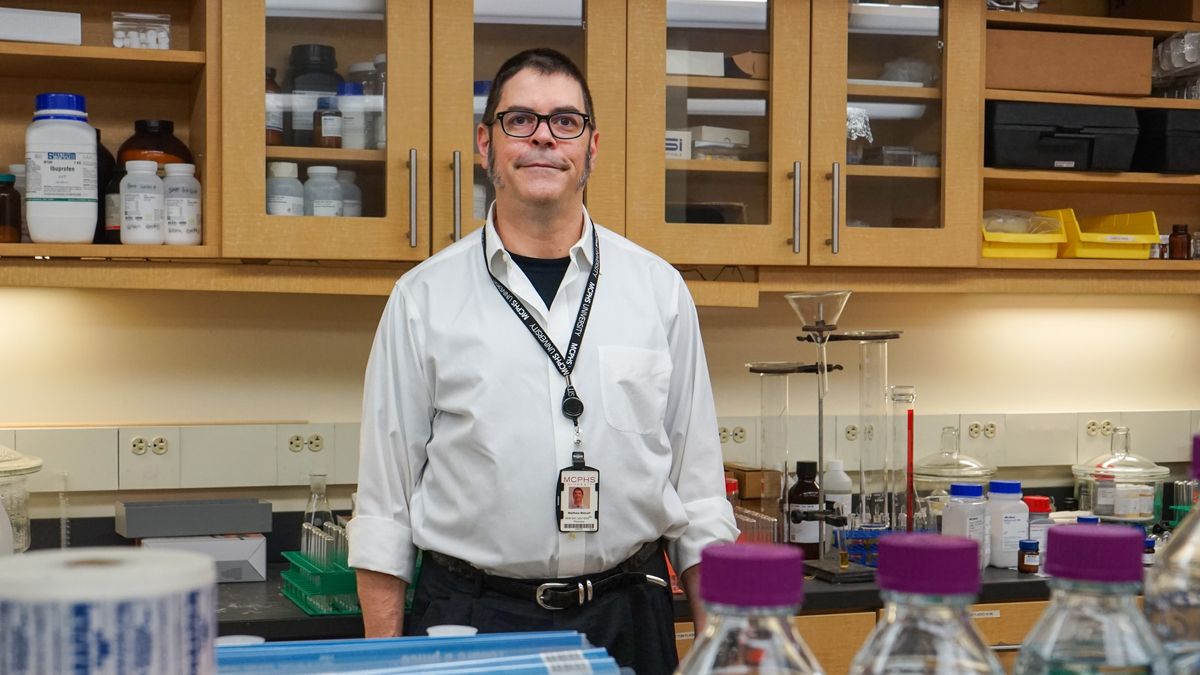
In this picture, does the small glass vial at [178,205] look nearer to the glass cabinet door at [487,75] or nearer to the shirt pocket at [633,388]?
the glass cabinet door at [487,75]

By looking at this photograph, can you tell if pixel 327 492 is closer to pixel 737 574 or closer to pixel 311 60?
pixel 311 60

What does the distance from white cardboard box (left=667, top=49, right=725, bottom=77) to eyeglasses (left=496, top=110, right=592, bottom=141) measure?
0.79 metres

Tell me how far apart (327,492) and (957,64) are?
5.76 ft

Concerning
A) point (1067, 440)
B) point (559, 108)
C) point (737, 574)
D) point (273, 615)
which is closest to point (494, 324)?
point (559, 108)

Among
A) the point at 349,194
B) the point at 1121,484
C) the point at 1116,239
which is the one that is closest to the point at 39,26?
the point at 349,194

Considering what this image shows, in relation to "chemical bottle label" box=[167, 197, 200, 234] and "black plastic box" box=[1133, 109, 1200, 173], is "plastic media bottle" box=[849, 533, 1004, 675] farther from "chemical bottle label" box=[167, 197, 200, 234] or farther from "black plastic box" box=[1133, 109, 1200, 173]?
"black plastic box" box=[1133, 109, 1200, 173]

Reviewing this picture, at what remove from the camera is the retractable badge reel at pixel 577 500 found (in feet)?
6.19

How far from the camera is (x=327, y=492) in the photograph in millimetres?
2943

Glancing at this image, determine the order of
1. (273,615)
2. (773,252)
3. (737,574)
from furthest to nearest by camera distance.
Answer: (773,252) < (273,615) < (737,574)

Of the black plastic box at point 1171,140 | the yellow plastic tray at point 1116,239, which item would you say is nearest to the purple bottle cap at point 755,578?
the yellow plastic tray at point 1116,239

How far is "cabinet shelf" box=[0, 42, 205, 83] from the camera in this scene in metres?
2.47

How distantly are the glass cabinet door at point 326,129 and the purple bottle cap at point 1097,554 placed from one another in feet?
6.50

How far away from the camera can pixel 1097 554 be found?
0.68 meters

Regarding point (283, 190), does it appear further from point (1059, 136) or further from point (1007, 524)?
point (1059, 136)
